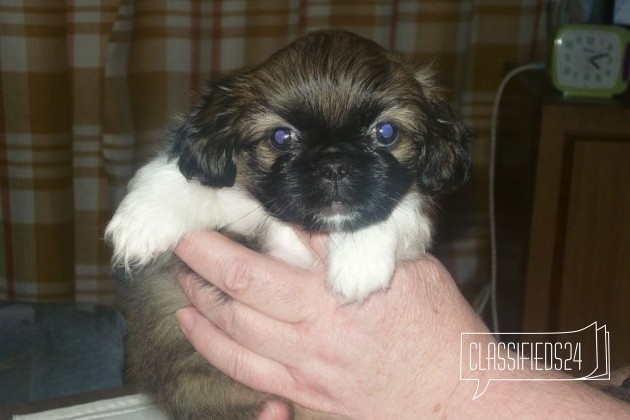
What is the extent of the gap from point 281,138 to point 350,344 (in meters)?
0.45

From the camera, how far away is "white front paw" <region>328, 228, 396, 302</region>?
1485mm

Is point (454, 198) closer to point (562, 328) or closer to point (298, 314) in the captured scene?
point (562, 328)

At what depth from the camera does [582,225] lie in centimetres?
243

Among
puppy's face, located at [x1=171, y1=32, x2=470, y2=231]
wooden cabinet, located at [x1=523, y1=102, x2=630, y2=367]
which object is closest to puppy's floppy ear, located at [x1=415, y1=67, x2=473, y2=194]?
puppy's face, located at [x1=171, y1=32, x2=470, y2=231]

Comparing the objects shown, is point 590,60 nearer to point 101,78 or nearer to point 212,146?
point 212,146

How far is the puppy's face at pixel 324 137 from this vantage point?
1537 mm

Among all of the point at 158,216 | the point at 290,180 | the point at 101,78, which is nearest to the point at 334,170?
the point at 290,180

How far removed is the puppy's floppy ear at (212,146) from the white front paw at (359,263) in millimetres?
278

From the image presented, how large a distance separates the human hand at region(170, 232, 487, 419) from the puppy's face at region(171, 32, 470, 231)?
14 cm

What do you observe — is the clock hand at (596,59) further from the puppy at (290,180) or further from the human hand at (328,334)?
the human hand at (328,334)

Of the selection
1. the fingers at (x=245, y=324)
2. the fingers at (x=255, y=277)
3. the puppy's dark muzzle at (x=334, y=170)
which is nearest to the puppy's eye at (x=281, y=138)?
the puppy's dark muzzle at (x=334, y=170)

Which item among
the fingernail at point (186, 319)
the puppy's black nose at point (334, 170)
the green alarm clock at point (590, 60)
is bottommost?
the fingernail at point (186, 319)

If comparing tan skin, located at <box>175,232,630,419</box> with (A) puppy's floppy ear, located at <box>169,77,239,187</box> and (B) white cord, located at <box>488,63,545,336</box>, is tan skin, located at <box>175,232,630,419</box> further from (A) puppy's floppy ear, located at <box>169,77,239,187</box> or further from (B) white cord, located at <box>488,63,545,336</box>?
(B) white cord, located at <box>488,63,545,336</box>

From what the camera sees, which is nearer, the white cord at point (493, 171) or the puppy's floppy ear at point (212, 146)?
the puppy's floppy ear at point (212, 146)
